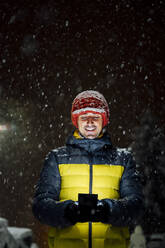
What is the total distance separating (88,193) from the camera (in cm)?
255

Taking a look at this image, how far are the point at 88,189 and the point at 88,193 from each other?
9 centimetres

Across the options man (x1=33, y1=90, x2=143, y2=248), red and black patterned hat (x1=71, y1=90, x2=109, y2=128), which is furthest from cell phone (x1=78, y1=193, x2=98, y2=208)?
red and black patterned hat (x1=71, y1=90, x2=109, y2=128)

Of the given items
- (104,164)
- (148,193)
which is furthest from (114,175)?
(148,193)

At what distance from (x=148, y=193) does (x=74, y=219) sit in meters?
16.4

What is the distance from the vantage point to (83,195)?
92.5 inches

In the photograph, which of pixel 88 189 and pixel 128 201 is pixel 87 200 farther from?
pixel 128 201

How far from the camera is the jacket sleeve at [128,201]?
2.41 m

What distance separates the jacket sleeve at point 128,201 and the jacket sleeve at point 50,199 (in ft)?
1.21

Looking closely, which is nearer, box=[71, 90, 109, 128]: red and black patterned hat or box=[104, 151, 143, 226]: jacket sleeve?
box=[104, 151, 143, 226]: jacket sleeve

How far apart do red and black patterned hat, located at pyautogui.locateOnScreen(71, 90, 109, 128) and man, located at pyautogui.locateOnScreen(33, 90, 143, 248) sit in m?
0.07

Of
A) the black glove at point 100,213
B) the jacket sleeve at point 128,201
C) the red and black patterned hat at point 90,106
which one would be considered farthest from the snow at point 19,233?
the black glove at point 100,213

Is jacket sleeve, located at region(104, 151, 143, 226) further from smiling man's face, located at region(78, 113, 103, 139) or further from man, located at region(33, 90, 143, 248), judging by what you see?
smiling man's face, located at region(78, 113, 103, 139)

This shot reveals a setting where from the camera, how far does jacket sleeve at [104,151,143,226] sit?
7.91 ft

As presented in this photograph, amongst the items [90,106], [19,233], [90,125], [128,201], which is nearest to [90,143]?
[90,125]
